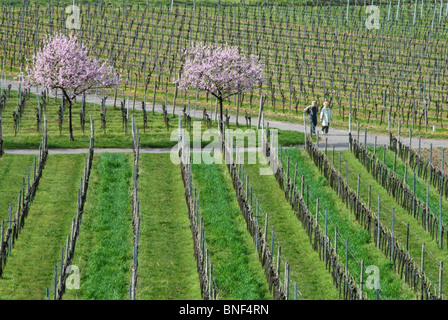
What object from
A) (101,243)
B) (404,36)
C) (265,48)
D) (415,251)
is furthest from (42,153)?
(404,36)

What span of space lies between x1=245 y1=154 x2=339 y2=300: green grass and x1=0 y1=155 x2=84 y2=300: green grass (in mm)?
4658

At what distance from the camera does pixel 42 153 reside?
2548cm

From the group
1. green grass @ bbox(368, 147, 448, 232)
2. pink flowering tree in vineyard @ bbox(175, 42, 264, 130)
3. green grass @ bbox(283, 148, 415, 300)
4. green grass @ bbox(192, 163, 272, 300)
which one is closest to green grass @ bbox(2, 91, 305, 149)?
pink flowering tree in vineyard @ bbox(175, 42, 264, 130)

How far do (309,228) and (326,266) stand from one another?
196 cm

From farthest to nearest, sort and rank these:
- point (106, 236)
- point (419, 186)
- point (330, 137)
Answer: point (330, 137), point (419, 186), point (106, 236)

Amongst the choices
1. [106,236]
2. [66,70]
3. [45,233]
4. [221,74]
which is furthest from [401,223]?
[66,70]

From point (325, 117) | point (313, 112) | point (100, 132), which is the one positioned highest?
point (313, 112)

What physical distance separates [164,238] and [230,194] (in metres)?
3.62

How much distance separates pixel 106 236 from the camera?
20094mm

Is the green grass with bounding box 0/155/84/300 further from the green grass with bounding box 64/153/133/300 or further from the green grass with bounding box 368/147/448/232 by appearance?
the green grass with bounding box 368/147/448/232

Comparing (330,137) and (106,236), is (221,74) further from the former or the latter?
(106,236)

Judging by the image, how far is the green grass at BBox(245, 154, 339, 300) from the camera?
691 inches

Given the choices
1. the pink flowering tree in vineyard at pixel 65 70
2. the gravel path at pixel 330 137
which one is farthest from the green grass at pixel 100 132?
the pink flowering tree in vineyard at pixel 65 70
